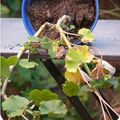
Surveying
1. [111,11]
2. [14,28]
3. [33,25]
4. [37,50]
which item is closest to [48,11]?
[33,25]

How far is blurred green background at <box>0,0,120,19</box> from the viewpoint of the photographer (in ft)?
8.09

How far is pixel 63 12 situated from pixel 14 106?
336 millimetres

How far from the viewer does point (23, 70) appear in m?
2.44

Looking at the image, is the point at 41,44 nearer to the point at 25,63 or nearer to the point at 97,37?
the point at 25,63

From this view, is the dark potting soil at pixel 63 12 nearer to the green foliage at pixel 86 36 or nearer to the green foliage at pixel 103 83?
the green foliage at pixel 86 36

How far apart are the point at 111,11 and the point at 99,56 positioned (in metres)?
1.42

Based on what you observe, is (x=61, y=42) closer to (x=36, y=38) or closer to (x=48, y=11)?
(x=36, y=38)

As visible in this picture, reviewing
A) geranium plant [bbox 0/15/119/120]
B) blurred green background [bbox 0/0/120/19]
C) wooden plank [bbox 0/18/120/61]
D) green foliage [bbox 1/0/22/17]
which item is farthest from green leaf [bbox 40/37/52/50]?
green foliage [bbox 1/0/22/17]

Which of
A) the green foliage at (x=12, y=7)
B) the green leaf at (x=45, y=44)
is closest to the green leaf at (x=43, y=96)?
the green leaf at (x=45, y=44)

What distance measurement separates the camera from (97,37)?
51.6 inches

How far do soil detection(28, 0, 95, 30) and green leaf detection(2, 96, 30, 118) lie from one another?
0.90 ft

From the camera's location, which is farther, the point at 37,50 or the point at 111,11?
the point at 111,11

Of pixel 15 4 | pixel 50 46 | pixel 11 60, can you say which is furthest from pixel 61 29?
pixel 15 4

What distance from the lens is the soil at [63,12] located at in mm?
1193
